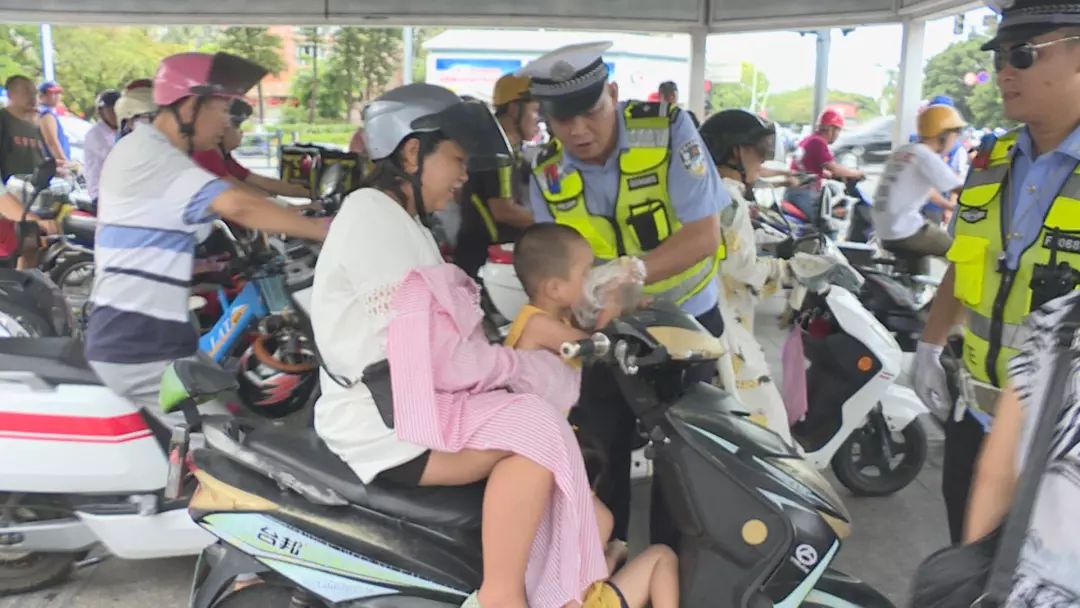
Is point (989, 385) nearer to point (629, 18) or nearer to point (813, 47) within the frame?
point (629, 18)

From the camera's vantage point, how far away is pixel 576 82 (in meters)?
2.43

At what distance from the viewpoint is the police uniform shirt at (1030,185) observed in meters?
1.78

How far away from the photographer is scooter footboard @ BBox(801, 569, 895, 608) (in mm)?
1976

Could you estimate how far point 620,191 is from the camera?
8.79 ft

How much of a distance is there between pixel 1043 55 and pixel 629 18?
25.1 feet

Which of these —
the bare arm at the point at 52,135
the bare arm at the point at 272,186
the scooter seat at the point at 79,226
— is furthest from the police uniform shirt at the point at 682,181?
the bare arm at the point at 52,135

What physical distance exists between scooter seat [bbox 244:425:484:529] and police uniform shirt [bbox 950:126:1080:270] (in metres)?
1.26

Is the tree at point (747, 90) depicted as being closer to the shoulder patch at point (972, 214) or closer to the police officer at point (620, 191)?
the police officer at point (620, 191)

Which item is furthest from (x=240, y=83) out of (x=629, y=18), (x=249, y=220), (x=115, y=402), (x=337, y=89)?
(x=337, y=89)

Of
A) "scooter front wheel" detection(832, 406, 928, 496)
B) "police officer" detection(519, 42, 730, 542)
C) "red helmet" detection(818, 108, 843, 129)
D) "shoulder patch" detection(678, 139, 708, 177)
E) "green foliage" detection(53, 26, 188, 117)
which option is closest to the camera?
"police officer" detection(519, 42, 730, 542)

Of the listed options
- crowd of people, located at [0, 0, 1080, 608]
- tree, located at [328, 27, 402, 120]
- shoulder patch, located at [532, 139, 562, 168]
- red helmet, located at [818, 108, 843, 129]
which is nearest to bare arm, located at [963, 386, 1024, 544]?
crowd of people, located at [0, 0, 1080, 608]

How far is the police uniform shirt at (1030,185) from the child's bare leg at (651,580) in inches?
38.4

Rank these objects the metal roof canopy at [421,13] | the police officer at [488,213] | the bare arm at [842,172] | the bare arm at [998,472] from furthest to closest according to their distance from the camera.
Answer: the metal roof canopy at [421,13] → the bare arm at [842,172] → the police officer at [488,213] → the bare arm at [998,472]

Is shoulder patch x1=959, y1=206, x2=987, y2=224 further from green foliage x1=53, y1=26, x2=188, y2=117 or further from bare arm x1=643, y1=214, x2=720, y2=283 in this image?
green foliage x1=53, y1=26, x2=188, y2=117
